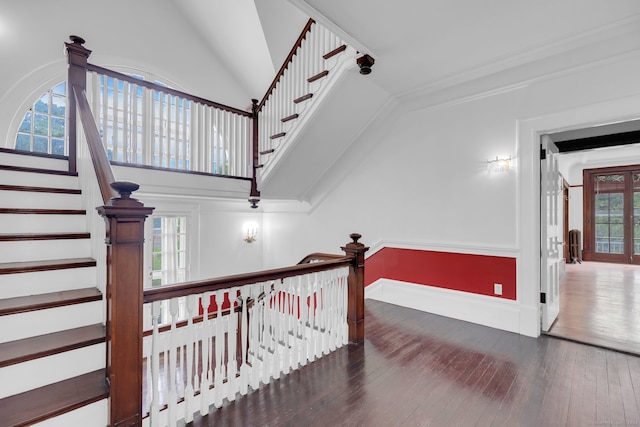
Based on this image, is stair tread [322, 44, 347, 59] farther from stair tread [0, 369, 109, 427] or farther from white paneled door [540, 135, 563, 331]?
stair tread [0, 369, 109, 427]

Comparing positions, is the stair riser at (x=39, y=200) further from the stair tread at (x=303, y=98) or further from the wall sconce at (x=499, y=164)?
the wall sconce at (x=499, y=164)

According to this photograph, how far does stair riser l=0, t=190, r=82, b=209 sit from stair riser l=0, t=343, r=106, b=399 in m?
1.45

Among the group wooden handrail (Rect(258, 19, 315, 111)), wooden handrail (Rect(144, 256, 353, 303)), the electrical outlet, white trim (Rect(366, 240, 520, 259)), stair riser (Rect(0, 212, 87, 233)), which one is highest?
wooden handrail (Rect(258, 19, 315, 111))

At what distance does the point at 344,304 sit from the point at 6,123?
5.04 metres

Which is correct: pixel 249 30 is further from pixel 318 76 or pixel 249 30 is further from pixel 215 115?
pixel 318 76

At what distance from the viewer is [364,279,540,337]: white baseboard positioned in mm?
3141

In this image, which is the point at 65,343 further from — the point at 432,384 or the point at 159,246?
the point at 159,246

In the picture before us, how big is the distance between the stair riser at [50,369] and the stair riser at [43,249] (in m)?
0.90

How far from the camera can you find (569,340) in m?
2.95

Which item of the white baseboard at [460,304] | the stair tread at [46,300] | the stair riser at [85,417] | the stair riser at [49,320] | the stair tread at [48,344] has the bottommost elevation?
the white baseboard at [460,304]

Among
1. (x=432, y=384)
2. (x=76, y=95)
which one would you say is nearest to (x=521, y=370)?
(x=432, y=384)

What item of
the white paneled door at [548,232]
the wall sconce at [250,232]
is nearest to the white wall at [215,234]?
the wall sconce at [250,232]

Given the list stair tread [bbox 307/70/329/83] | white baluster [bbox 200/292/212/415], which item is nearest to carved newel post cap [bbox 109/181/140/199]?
white baluster [bbox 200/292/212/415]

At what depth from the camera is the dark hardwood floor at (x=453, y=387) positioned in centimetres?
186
